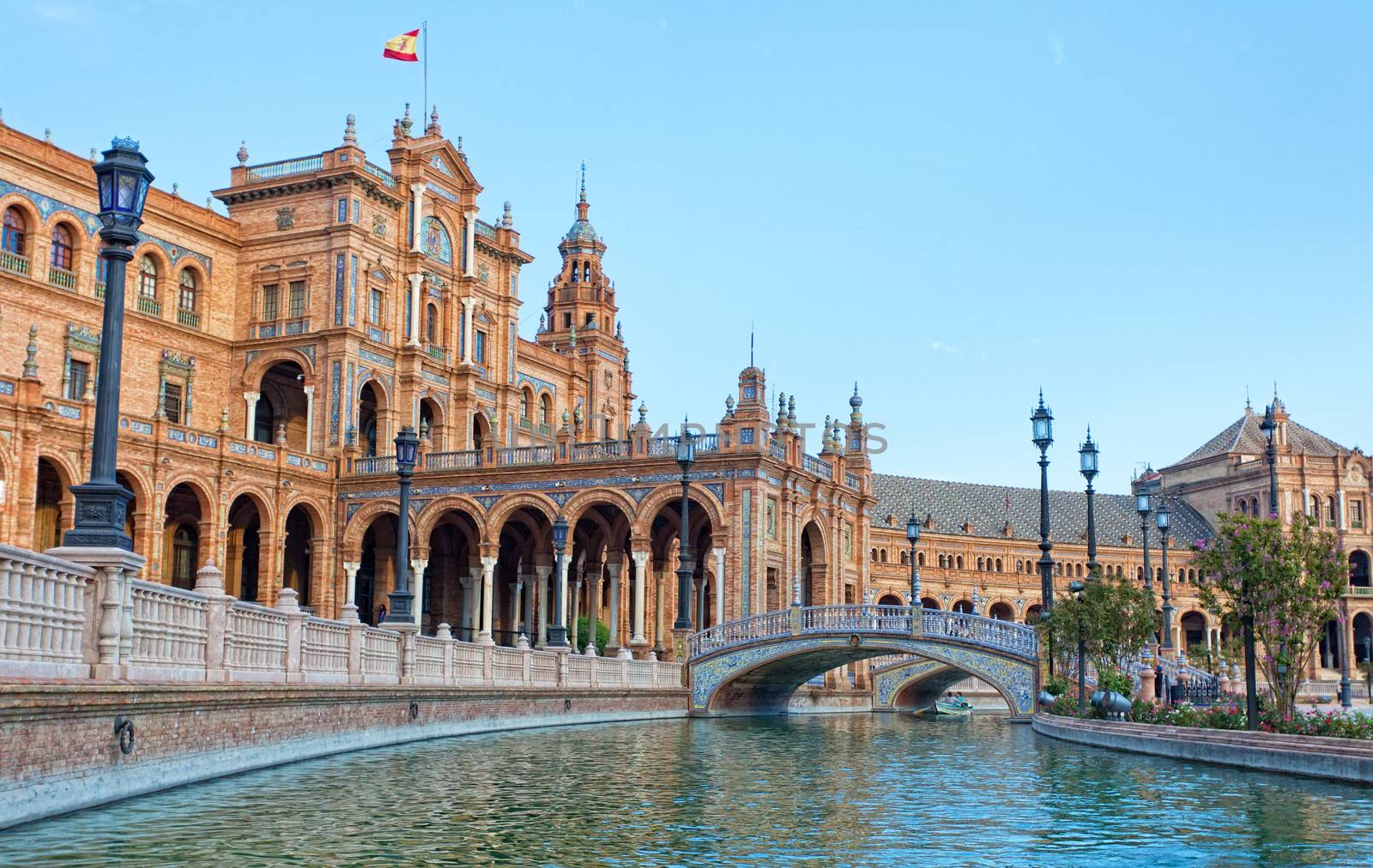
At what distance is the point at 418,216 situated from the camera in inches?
2085

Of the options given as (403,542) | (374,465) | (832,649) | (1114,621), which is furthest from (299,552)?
(1114,621)

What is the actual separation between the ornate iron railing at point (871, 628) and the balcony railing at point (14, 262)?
22.0 m

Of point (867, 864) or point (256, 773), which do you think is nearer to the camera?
point (867, 864)

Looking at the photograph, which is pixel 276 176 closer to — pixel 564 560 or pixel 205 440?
pixel 205 440

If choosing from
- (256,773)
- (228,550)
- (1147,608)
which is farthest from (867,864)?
(228,550)

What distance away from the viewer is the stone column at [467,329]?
5559cm

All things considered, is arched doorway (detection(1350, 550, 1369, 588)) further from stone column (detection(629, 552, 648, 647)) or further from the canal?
the canal

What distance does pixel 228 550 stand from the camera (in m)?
48.1

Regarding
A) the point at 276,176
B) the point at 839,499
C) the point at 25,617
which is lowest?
the point at 25,617

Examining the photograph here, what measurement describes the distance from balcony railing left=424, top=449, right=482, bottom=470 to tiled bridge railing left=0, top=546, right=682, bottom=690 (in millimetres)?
20068

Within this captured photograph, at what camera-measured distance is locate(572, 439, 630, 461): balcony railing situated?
45.8 meters

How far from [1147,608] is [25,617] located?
73.3ft

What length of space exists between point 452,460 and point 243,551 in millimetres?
7486

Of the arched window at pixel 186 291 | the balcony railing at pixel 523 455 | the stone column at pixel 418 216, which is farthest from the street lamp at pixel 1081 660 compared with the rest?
the arched window at pixel 186 291
